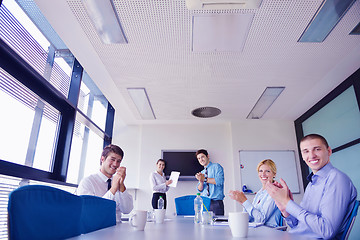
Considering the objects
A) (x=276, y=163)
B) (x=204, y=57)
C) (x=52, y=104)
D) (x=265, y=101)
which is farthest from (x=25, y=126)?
(x=276, y=163)

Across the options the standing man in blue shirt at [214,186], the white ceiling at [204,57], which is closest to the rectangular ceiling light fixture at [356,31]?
the white ceiling at [204,57]

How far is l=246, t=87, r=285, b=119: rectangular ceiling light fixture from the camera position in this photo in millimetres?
4277

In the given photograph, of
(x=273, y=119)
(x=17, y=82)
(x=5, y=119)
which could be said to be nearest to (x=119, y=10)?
(x=17, y=82)

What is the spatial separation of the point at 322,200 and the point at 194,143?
461 cm

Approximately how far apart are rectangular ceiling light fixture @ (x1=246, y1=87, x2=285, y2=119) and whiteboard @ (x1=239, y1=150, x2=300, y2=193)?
3.01 feet

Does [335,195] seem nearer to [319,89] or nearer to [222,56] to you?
[222,56]

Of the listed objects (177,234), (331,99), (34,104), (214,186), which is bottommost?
(177,234)

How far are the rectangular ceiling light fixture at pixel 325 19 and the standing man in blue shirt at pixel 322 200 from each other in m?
1.62

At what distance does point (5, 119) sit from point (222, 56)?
2597 mm

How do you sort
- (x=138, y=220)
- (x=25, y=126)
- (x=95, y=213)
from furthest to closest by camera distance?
(x=25, y=126), (x=95, y=213), (x=138, y=220)

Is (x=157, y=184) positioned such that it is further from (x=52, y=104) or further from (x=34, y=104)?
(x=34, y=104)

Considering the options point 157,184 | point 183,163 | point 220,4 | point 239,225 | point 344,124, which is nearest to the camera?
point 239,225

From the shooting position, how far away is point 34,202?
2.69 ft

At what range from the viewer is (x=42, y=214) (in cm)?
85
